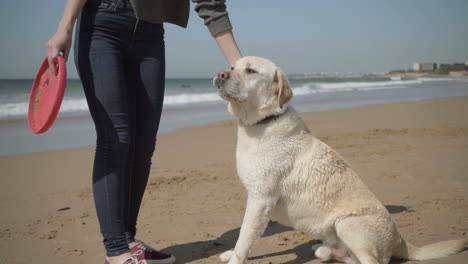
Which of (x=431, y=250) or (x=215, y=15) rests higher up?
(x=215, y=15)

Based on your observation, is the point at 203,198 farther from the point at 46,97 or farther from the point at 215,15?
the point at 46,97

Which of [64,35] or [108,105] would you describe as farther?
[108,105]

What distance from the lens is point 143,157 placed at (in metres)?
3.20

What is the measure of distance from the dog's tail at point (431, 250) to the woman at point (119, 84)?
1841mm

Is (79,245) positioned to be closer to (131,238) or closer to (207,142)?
(131,238)

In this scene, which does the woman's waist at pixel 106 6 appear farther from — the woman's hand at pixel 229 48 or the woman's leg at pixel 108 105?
the woman's hand at pixel 229 48

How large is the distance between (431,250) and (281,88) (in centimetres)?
155

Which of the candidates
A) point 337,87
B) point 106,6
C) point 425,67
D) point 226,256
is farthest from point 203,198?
point 425,67

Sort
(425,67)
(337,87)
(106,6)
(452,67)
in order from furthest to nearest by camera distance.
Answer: (425,67) < (452,67) < (337,87) < (106,6)

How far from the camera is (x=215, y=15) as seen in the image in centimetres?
325

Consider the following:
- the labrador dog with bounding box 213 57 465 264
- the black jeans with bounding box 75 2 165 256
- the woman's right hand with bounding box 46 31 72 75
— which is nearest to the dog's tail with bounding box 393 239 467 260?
the labrador dog with bounding box 213 57 465 264

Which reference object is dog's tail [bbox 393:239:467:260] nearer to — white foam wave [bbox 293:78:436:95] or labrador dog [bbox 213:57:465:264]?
labrador dog [bbox 213:57:465:264]

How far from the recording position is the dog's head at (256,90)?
295cm

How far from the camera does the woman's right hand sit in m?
2.54
